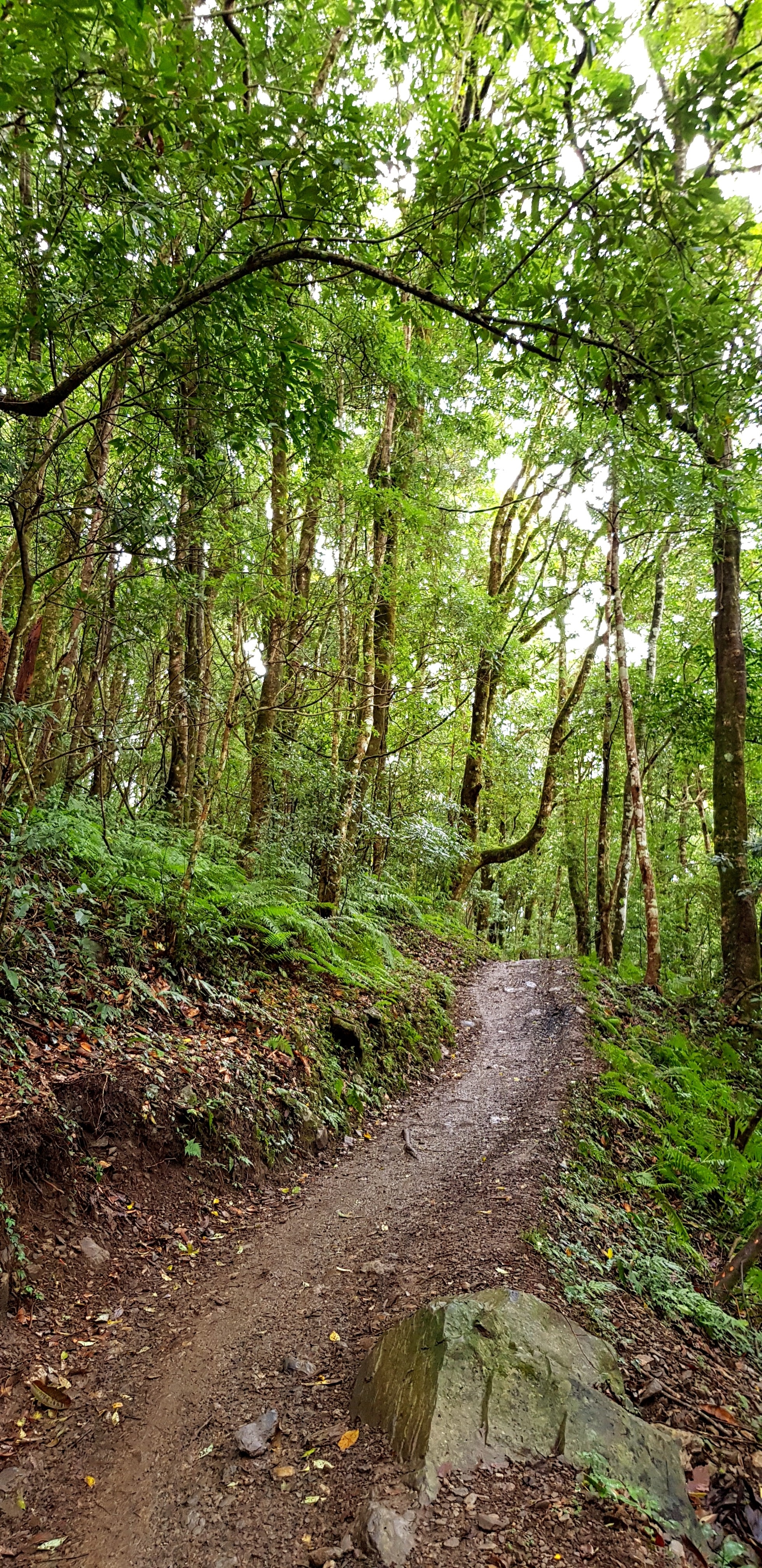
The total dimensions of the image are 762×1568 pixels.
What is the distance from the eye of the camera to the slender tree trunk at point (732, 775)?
11141 mm

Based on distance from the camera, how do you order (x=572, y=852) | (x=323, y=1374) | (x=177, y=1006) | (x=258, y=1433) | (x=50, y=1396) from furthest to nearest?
(x=572, y=852)
(x=177, y=1006)
(x=323, y=1374)
(x=50, y=1396)
(x=258, y=1433)

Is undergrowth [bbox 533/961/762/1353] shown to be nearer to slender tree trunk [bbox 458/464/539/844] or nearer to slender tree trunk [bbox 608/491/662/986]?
slender tree trunk [bbox 608/491/662/986]

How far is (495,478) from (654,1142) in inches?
649

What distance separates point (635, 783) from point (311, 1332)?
9.91m

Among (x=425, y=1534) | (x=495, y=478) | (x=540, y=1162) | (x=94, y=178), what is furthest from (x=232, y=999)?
(x=495, y=478)

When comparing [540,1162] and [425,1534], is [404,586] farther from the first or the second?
[425,1534]

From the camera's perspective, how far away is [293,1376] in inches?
139

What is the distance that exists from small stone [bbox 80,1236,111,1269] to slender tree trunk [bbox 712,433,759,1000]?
32.7 ft

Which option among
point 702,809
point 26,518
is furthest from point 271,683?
point 702,809

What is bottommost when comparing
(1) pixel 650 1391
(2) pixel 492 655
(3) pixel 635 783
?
(1) pixel 650 1391

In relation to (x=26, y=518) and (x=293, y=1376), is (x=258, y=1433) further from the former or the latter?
(x=26, y=518)

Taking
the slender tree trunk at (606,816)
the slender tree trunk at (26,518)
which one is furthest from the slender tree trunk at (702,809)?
the slender tree trunk at (26,518)

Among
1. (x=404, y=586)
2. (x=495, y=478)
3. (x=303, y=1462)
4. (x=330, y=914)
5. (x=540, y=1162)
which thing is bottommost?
(x=303, y=1462)

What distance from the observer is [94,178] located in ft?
11.7
